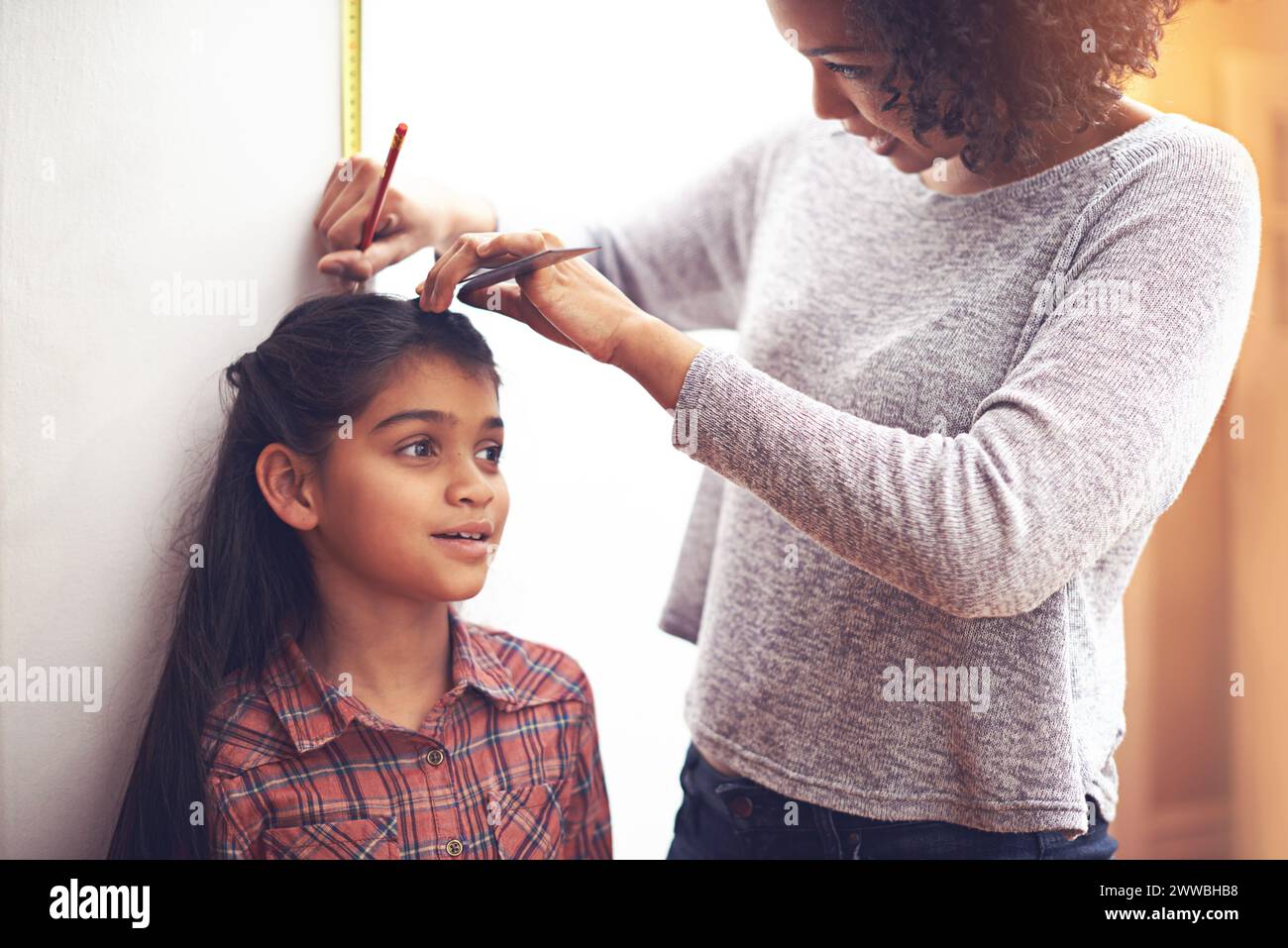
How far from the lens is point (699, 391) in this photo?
2.74 ft

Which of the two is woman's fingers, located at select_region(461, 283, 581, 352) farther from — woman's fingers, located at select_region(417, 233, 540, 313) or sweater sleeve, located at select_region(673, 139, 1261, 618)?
sweater sleeve, located at select_region(673, 139, 1261, 618)

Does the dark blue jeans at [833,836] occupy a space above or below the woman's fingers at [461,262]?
below

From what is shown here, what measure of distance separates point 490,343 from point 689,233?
309 millimetres

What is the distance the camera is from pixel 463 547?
101 centimetres

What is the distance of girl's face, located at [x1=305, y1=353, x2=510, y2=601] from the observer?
98cm

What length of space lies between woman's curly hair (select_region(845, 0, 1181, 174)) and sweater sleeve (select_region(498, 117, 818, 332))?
1.10ft

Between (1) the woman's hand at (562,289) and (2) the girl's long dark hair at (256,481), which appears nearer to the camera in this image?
(1) the woman's hand at (562,289)

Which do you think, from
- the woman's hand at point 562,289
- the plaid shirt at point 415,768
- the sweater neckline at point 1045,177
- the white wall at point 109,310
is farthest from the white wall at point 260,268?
the sweater neckline at point 1045,177

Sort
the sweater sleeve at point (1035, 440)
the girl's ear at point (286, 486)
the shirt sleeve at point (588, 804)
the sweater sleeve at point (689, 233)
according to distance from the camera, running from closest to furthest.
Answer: the sweater sleeve at point (1035, 440)
the girl's ear at point (286, 486)
the shirt sleeve at point (588, 804)
the sweater sleeve at point (689, 233)

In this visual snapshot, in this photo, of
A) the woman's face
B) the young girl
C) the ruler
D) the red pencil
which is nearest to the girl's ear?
the young girl

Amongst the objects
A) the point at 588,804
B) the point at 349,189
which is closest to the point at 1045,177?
the point at 349,189

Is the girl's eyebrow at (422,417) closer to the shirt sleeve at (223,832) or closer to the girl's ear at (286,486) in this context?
the girl's ear at (286,486)

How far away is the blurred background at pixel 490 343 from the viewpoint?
0.92m

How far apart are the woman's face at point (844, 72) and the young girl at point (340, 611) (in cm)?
41
